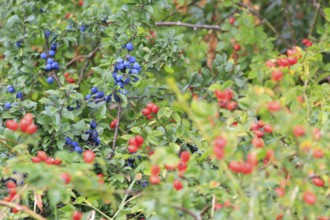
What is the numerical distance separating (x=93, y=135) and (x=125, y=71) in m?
0.31

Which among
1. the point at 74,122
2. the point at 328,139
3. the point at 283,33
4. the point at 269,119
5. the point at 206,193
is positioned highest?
the point at 328,139

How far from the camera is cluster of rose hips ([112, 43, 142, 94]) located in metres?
2.55

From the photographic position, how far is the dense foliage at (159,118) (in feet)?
5.10

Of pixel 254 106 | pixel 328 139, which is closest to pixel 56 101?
pixel 254 106

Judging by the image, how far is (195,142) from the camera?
2236mm

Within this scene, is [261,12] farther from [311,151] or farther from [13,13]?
[311,151]

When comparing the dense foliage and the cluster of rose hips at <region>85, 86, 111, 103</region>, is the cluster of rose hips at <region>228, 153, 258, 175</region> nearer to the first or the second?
the dense foliage

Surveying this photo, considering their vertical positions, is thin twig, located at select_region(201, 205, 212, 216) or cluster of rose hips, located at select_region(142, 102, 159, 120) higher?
thin twig, located at select_region(201, 205, 212, 216)

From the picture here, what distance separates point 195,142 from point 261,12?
2229mm

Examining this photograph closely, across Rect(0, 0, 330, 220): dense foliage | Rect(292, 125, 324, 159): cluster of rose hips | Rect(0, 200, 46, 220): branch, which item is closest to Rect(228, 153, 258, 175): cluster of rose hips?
Rect(0, 0, 330, 220): dense foliage

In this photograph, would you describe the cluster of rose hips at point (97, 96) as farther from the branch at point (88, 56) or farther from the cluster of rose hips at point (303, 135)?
the cluster of rose hips at point (303, 135)

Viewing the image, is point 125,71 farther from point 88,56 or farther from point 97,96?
point 88,56

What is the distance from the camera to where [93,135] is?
2.47m

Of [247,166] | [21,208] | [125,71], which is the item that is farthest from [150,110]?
[247,166]
